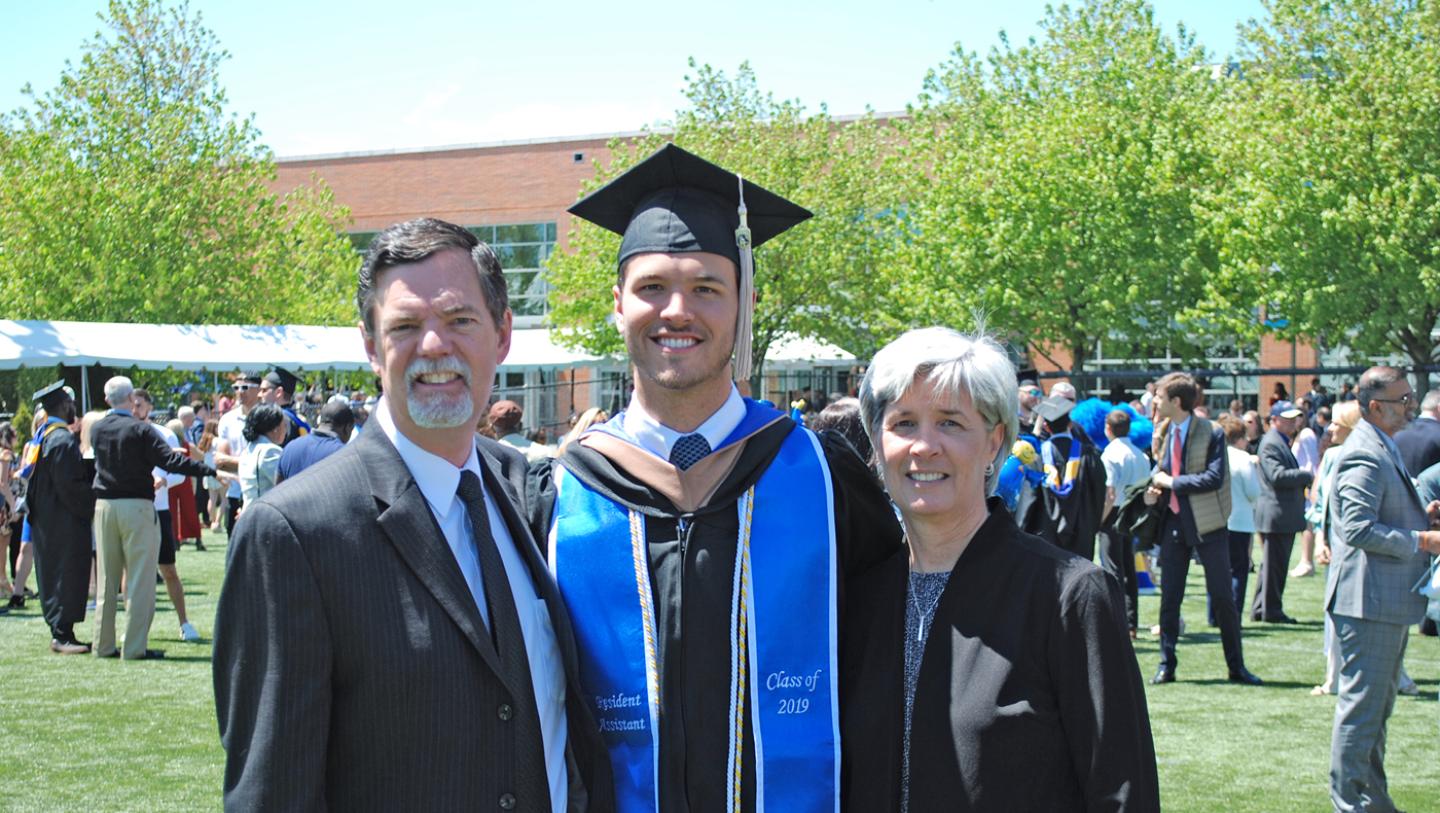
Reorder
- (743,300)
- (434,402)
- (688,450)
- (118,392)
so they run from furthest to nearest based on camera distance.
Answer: (118,392), (743,300), (688,450), (434,402)

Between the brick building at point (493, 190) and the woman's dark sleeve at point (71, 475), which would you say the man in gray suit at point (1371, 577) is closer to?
Answer: the woman's dark sleeve at point (71, 475)

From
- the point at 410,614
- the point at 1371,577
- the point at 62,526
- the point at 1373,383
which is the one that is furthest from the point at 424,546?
the point at 62,526

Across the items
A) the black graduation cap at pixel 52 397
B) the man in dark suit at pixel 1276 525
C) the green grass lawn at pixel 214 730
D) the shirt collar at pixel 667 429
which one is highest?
the shirt collar at pixel 667 429

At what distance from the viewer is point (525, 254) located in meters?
42.6

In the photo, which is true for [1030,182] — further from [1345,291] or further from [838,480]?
[838,480]

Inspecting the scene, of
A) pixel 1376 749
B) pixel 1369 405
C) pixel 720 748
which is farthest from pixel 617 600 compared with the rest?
pixel 1369 405

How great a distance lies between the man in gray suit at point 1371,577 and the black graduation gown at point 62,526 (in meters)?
7.95

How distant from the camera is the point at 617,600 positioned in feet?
9.39

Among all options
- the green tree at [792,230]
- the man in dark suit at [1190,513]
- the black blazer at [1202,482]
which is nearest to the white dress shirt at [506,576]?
the man in dark suit at [1190,513]

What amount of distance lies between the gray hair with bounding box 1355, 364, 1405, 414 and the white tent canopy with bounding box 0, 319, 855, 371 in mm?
14250

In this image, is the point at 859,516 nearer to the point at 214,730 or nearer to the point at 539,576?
the point at 539,576

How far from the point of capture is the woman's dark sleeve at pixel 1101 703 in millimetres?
2637

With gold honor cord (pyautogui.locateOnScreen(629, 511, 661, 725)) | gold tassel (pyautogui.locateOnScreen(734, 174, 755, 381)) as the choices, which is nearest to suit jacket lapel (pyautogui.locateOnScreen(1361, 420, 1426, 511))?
gold tassel (pyautogui.locateOnScreen(734, 174, 755, 381))

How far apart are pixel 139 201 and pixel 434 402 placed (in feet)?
89.9
